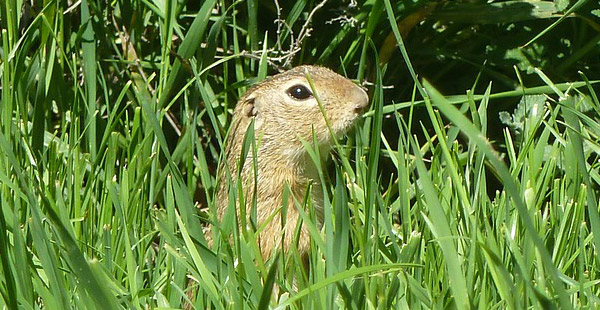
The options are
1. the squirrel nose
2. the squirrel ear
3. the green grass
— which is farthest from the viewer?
the squirrel ear

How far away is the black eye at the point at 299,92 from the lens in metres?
3.32

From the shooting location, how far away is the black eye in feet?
10.9

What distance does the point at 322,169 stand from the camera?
9.79 ft

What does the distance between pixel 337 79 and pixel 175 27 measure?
702 mm

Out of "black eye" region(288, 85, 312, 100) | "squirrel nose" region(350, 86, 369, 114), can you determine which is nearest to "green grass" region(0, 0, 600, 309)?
"squirrel nose" region(350, 86, 369, 114)

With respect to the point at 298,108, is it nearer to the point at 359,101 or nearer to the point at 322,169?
the point at 359,101

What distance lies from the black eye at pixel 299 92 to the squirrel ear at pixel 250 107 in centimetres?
16

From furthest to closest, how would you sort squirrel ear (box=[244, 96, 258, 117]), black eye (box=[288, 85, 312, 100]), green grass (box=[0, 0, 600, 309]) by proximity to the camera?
squirrel ear (box=[244, 96, 258, 117])
black eye (box=[288, 85, 312, 100])
green grass (box=[0, 0, 600, 309])

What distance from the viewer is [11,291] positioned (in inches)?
74.4

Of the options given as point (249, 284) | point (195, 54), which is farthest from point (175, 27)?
point (249, 284)

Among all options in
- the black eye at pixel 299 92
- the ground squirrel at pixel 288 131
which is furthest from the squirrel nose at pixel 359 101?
the black eye at pixel 299 92

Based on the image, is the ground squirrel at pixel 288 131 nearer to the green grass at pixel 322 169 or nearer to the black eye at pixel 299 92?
the black eye at pixel 299 92

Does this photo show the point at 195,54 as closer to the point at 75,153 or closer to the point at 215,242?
the point at 75,153

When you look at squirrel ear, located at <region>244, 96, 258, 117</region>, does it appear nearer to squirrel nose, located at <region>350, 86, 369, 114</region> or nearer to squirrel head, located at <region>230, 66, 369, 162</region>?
squirrel head, located at <region>230, 66, 369, 162</region>
